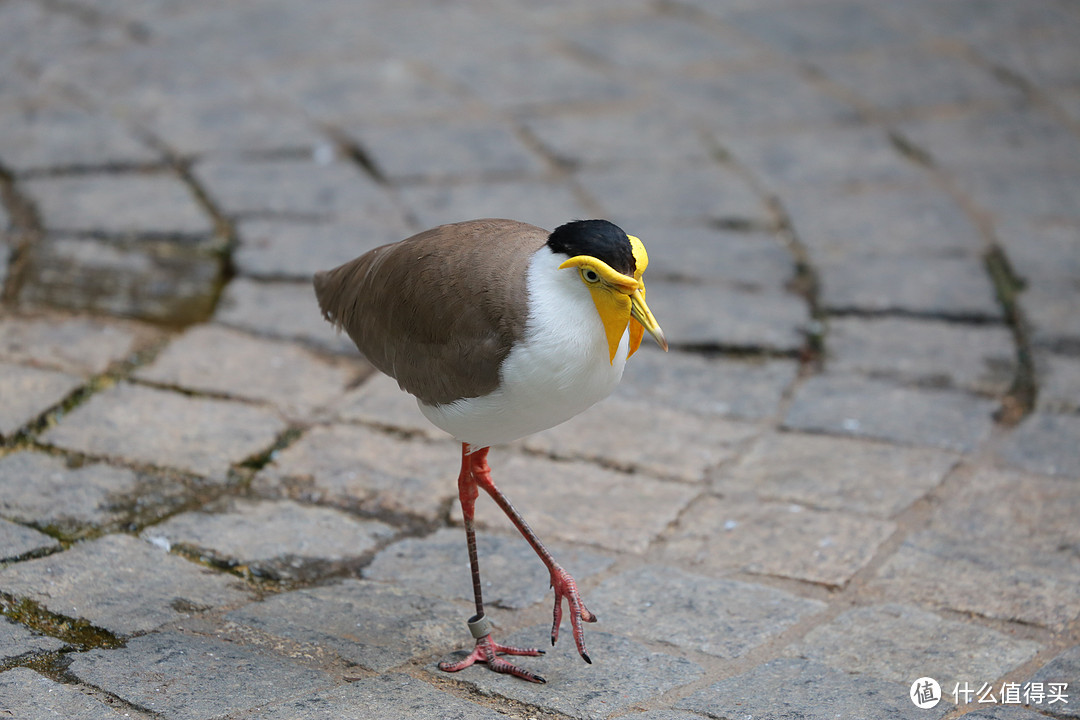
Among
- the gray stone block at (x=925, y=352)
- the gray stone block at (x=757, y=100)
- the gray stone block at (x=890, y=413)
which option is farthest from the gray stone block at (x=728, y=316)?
the gray stone block at (x=757, y=100)

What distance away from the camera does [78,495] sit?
3.44m

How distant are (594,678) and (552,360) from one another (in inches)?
34.0

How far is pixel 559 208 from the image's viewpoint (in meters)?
5.23

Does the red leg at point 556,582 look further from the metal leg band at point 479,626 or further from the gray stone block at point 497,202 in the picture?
the gray stone block at point 497,202

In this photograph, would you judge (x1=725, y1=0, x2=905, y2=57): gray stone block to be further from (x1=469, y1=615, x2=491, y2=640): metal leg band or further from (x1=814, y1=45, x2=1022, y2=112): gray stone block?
(x1=469, y1=615, x2=491, y2=640): metal leg band

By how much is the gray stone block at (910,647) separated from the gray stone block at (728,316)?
1.58 meters

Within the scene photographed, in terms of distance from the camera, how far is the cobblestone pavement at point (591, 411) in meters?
2.91

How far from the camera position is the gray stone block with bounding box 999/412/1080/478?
149 inches

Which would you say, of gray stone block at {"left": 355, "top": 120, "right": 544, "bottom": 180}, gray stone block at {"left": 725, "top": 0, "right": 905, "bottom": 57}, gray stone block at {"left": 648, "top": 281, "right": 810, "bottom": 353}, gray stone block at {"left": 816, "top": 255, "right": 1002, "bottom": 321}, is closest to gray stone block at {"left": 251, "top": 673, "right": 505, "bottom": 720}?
gray stone block at {"left": 648, "top": 281, "right": 810, "bottom": 353}

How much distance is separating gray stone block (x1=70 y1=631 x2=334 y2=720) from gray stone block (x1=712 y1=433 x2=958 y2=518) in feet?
5.22

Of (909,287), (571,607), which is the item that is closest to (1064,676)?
(571,607)

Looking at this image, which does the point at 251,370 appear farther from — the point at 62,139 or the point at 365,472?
the point at 62,139

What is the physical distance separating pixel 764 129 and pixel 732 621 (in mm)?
3614

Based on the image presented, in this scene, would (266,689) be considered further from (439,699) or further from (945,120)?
(945,120)
